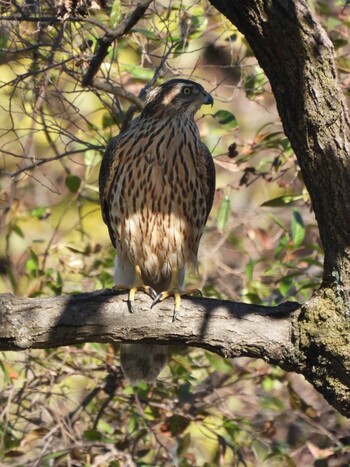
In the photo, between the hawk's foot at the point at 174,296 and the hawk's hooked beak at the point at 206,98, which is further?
the hawk's hooked beak at the point at 206,98

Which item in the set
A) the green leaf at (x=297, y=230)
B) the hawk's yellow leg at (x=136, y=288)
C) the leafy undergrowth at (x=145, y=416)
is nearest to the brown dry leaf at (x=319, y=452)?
the leafy undergrowth at (x=145, y=416)

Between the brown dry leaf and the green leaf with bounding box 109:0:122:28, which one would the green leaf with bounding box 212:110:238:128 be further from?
the brown dry leaf

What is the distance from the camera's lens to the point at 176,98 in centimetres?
498

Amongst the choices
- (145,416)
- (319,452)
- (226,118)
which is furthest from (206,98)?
(319,452)

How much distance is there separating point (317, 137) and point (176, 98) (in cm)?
175

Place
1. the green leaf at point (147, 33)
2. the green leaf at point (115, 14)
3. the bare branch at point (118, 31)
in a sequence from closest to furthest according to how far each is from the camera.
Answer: the bare branch at point (118, 31), the green leaf at point (115, 14), the green leaf at point (147, 33)

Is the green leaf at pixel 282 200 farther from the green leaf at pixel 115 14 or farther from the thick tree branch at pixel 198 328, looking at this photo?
the thick tree branch at pixel 198 328

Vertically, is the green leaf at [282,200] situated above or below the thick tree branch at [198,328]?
above

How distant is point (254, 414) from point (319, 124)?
3635mm

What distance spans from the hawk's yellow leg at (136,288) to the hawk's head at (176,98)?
824mm

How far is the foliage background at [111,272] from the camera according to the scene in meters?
5.09

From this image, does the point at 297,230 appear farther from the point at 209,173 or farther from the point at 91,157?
the point at 91,157

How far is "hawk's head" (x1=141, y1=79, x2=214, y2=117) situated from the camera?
16.2 ft

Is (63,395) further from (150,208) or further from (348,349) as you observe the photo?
(348,349)
